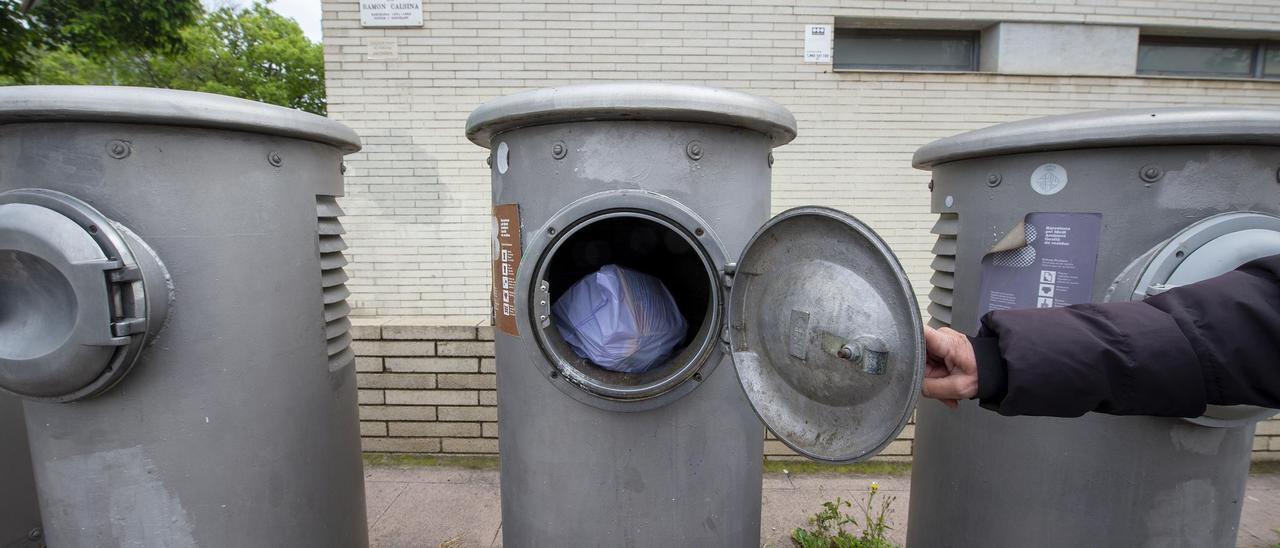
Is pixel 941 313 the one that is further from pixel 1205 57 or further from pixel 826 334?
pixel 1205 57

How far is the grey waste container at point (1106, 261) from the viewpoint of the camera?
4.09 ft

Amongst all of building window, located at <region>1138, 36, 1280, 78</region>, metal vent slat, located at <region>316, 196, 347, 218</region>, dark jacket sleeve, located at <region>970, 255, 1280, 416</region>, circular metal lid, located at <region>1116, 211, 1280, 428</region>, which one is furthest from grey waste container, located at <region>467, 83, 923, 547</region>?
building window, located at <region>1138, 36, 1280, 78</region>

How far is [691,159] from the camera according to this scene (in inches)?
56.0

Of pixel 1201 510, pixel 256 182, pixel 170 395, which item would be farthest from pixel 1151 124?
pixel 170 395

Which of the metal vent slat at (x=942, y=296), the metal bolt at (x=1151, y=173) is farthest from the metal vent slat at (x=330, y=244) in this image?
the metal bolt at (x=1151, y=173)

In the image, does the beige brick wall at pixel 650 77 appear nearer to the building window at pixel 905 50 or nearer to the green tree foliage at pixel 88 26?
the building window at pixel 905 50

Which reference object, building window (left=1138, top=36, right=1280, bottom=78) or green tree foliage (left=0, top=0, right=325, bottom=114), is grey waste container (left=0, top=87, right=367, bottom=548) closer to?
building window (left=1138, top=36, right=1280, bottom=78)

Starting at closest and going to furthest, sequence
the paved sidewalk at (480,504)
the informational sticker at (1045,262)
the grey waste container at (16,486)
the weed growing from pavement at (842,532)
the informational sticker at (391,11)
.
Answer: the informational sticker at (1045,262)
the grey waste container at (16,486)
the weed growing from pavement at (842,532)
the paved sidewalk at (480,504)
the informational sticker at (391,11)

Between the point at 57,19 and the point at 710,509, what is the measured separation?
7.15 meters

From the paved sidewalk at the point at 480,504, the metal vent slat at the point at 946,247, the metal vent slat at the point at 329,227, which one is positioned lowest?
the paved sidewalk at the point at 480,504

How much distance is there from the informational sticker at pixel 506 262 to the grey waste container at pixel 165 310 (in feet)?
1.84

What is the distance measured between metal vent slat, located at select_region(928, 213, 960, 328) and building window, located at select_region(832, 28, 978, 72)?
213 cm

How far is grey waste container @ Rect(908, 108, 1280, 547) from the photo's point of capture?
49.0 inches

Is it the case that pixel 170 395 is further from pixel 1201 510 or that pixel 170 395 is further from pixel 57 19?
pixel 57 19
